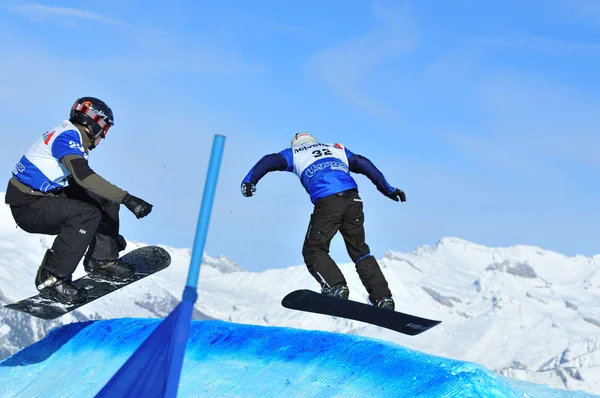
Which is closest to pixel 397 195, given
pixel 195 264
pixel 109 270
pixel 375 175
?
pixel 375 175

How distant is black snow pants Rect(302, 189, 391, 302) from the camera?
11195mm

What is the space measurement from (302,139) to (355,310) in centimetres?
282

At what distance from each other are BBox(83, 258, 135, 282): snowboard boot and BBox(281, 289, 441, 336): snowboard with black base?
7.64ft

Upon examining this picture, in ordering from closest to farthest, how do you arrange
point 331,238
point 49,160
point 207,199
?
point 207,199 → point 49,160 → point 331,238

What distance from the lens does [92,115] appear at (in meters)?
10.3

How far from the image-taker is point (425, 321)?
10812 mm

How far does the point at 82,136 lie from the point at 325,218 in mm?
3544

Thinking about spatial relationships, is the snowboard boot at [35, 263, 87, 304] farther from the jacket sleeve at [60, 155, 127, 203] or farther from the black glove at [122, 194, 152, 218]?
the black glove at [122, 194, 152, 218]

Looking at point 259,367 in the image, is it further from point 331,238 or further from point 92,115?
point 92,115

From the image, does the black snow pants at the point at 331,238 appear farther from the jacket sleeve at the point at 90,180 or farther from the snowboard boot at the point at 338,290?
the jacket sleeve at the point at 90,180

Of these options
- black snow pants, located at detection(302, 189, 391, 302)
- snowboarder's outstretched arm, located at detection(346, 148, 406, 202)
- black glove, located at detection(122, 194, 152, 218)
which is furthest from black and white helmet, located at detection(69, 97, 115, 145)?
snowboarder's outstretched arm, located at detection(346, 148, 406, 202)

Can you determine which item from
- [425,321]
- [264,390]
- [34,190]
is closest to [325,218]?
[425,321]

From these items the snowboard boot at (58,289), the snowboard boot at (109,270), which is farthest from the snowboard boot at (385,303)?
the snowboard boot at (58,289)

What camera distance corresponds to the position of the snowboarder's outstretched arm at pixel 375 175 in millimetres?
11953
